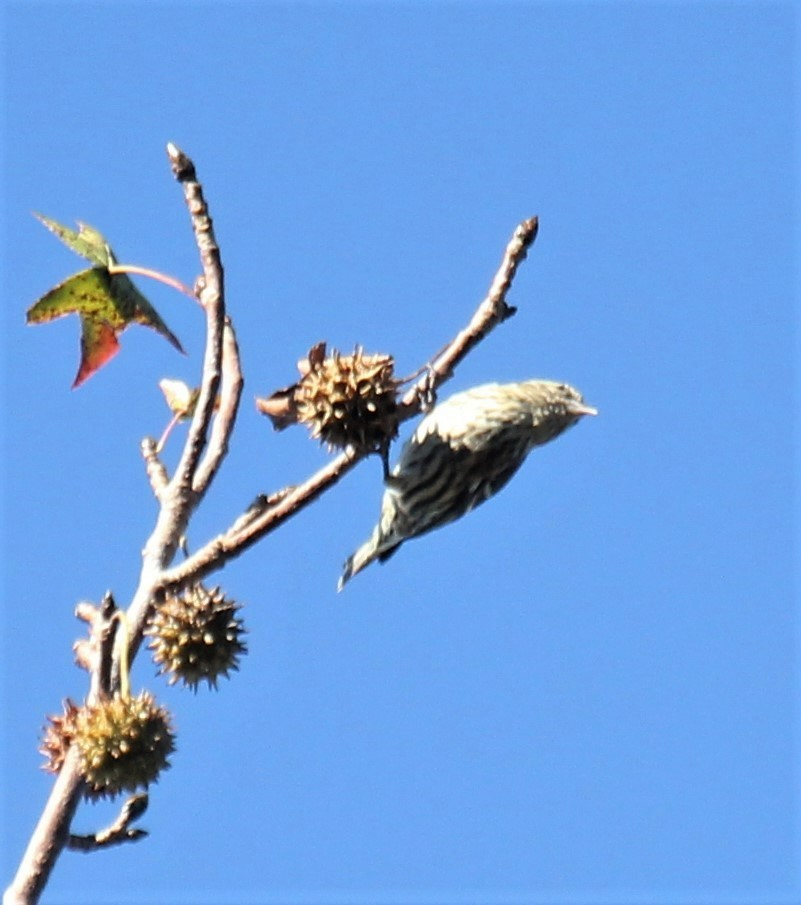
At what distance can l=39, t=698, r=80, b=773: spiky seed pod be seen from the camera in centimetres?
300

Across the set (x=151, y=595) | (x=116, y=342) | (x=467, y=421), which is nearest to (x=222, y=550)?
(x=151, y=595)

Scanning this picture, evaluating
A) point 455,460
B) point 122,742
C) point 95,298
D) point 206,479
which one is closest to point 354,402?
point 206,479

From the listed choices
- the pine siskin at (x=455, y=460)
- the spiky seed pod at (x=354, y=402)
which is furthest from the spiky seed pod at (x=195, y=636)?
the pine siskin at (x=455, y=460)

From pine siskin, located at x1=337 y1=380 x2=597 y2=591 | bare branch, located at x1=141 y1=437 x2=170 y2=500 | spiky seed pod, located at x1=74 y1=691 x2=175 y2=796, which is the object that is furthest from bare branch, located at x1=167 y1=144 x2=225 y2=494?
pine siskin, located at x1=337 y1=380 x2=597 y2=591

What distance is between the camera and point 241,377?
3.52 meters

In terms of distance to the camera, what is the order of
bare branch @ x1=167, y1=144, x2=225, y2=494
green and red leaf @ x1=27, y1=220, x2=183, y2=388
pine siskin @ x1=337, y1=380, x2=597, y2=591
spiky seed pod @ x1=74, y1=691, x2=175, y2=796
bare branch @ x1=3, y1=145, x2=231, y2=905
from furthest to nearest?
pine siskin @ x1=337, y1=380, x2=597, y2=591, green and red leaf @ x1=27, y1=220, x2=183, y2=388, bare branch @ x1=167, y1=144, x2=225, y2=494, bare branch @ x1=3, y1=145, x2=231, y2=905, spiky seed pod @ x1=74, y1=691, x2=175, y2=796

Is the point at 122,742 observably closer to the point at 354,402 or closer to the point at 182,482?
the point at 182,482

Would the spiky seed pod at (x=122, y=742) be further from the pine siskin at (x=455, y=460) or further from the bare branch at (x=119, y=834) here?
the pine siskin at (x=455, y=460)

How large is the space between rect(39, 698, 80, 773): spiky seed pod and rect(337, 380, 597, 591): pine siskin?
2.63 meters

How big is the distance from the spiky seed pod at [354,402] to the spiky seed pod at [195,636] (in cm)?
48

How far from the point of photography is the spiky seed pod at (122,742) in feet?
9.52

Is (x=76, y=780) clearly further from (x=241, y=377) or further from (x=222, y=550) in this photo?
(x=241, y=377)

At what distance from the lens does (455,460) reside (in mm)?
5816

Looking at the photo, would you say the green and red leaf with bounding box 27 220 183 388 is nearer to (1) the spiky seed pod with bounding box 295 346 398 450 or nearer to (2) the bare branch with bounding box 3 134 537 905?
(2) the bare branch with bounding box 3 134 537 905
